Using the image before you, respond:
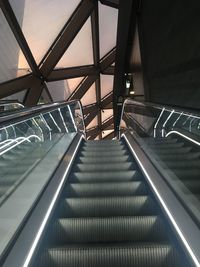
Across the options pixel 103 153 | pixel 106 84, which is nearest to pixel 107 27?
pixel 106 84

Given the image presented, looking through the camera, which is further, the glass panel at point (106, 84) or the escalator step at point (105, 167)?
the glass panel at point (106, 84)

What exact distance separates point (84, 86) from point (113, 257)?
1758 centimetres

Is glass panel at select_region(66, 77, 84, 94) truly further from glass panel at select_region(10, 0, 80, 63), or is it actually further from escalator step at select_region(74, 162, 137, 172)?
escalator step at select_region(74, 162, 137, 172)

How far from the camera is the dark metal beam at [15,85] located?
13047 millimetres

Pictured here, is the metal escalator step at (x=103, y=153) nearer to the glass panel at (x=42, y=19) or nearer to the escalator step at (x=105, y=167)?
the escalator step at (x=105, y=167)

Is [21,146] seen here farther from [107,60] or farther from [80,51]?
[107,60]

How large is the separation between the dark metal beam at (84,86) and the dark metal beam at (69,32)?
14.1 ft

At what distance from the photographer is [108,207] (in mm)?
3295

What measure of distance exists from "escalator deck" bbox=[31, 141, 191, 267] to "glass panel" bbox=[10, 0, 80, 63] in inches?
364

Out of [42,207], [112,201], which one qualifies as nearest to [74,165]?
[112,201]

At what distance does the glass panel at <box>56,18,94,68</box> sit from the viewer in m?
15.2

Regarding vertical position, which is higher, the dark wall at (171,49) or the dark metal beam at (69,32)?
the dark metal beam at (69,32)

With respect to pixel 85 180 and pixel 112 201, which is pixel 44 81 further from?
pixel 112 201

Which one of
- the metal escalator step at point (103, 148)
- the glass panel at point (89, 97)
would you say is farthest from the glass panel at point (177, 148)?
the glass panel at point (89, 97)
